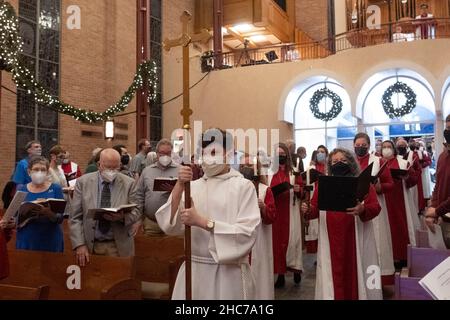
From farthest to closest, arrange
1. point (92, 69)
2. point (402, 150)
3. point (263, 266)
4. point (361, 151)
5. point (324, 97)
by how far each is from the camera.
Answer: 1. point (324, 97)
2. point (92, 69)
3. point (402, 150)
4. point (361, 151)
5. point (263, 266)

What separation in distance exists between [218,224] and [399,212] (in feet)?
14.8

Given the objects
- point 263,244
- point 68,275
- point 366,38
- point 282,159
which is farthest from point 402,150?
point 366,38

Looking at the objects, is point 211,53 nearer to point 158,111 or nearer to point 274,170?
point 158,111

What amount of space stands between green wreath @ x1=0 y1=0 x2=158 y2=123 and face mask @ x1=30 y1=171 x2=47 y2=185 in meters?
4.83

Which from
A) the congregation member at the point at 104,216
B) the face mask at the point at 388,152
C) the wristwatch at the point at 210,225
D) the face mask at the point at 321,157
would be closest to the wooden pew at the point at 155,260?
the congregation member at the point at 104,216

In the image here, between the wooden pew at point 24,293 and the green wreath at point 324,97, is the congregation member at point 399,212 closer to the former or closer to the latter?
the wooden pew at point 24,293

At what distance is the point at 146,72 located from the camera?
1328 centimetres

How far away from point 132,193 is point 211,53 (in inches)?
489

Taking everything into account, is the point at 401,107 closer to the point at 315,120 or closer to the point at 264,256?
the point at 315,120

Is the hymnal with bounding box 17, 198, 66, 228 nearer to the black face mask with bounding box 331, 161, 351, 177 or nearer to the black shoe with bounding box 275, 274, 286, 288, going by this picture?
the black face mask with bounding box 331, 161, 351, 177

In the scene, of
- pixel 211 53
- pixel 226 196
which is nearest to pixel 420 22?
pixel 211 53

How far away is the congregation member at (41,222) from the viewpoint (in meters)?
4.70

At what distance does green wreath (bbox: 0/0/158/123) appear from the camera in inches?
340

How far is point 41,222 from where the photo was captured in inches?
187
